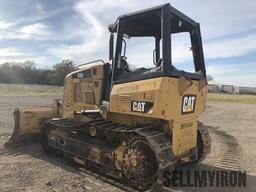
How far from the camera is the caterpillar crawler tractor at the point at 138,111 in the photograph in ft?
19.1

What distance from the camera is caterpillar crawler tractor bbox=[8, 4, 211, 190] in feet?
19.1

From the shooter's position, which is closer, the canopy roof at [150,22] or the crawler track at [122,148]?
the crawler track at [122,148]

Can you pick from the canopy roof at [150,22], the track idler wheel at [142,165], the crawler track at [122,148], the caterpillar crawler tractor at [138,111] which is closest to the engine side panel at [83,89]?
the caterpillar crawler tractor at [138,111]

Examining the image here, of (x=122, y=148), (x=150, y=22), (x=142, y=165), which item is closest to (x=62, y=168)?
(x=122, y=148)

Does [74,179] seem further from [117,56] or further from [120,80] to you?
[117,56]

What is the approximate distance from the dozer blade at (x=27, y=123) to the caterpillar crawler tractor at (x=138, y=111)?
1.26 m

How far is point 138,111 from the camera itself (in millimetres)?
6016

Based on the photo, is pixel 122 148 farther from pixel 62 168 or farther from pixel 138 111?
pixel 62 168

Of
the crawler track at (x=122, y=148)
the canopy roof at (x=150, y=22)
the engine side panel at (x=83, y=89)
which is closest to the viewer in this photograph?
the crawler track at (x=122, y=148)

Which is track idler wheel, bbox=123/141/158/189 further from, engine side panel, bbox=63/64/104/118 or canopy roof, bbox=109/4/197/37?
canopy roof, bbox=109/4/197/37

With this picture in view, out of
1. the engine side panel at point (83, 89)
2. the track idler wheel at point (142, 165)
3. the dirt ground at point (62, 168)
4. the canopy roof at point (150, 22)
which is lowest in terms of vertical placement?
the dirt ground at point (62, 168)

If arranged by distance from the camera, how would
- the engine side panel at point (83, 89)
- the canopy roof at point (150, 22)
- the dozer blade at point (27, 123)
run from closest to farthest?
the canopy roof at point (150, 22)
the engine side panel at point (83, 89)
the dozer blade at point (27, 123)

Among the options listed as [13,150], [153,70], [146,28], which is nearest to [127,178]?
[153,70]

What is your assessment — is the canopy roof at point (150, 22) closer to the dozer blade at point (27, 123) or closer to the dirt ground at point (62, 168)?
the dirt ground at point (62, 168)
